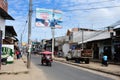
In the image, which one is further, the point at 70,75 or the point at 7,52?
the point at 7,52

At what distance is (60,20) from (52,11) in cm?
420

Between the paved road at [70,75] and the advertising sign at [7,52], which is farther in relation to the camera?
the advertising sign at [7,52]

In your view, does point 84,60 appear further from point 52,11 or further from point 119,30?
point 52,11

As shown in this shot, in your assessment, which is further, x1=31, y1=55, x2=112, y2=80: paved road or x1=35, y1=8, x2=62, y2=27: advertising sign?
x1=35, y1=8, x2=62, y2=27: advertising sign

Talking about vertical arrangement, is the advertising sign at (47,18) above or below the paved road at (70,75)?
above

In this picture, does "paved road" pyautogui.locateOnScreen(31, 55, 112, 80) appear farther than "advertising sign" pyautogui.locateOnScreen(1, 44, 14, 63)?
No

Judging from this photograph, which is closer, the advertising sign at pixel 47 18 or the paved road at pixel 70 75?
the paved road at pixel 70 75

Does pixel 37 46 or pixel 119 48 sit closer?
pixel 119 48

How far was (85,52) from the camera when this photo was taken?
46.5 m

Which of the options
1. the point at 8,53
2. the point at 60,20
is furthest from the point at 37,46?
the point at 8,53

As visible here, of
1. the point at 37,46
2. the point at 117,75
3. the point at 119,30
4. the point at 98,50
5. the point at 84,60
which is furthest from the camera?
the point at 37,46

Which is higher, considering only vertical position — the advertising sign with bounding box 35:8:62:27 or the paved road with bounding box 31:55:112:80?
the advertising sign with bounding box 35:8:62:27

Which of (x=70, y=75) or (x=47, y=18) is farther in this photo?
(x=47, y=18)

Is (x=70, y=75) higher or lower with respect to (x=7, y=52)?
lower
